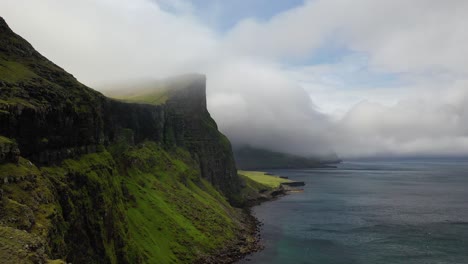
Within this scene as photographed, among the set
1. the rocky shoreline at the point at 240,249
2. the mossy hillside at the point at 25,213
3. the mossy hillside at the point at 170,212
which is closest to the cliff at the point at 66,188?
the mossy hillside at the point at 25,213

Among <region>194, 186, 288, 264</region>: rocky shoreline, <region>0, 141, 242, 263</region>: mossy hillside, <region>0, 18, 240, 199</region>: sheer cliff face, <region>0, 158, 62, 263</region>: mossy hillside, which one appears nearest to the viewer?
<region>0, 158, 62, 263</region>: mossy hillside

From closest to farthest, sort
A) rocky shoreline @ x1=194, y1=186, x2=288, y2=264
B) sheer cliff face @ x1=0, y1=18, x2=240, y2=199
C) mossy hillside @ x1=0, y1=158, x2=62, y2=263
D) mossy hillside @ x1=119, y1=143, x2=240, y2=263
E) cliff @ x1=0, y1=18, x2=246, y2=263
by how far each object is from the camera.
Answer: mossy hillside @ x1=0, y1=158, x2=62, y2=263, cliff @ x1=0, y1=18, x2=246, y2=263, sheer cliff face @ x1=0, y1=18, x2=240, y2=199, mossy hillside @ x1=119, y1=143, x2=240, y2=263, rocky shoreline @ x1=194, y1=186, x2=288, y2=264

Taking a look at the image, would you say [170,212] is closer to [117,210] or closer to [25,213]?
[117,210]

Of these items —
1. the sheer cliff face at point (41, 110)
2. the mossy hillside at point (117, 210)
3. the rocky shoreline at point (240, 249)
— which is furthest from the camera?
the rocky shoreline at point (240, 249)

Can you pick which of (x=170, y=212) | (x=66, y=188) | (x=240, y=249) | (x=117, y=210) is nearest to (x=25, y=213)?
(x=66, y=188)

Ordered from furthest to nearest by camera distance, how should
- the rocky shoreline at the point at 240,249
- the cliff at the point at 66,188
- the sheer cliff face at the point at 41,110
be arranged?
the rocky shoreline at the point at 240,249 < the sheer cliff face at the point at 41,110 < the cliff at the point at 66,188

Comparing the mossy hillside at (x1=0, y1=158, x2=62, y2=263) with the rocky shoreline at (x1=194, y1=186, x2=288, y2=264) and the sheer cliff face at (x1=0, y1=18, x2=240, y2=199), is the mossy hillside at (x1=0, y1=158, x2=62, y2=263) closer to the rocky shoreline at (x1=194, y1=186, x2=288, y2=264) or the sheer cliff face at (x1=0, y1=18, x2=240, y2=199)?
the sheer cliff face at (x1=0, y1=18, x2=240, y2=199)

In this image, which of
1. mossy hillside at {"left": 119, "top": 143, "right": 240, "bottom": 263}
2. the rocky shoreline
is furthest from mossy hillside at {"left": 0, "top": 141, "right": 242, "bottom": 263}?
the rocky shoreline

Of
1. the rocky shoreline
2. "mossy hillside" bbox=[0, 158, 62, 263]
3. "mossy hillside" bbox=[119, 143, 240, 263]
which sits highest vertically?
"mossy hillside" bbox=[0, 158, 62, 263]

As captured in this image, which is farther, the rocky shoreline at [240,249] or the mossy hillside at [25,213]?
the rocky shoreline at [240,249]

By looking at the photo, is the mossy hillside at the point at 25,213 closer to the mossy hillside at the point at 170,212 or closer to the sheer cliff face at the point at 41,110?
the sheer cliff face at the point at 41,110

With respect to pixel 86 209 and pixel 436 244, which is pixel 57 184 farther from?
pixel 436 244
